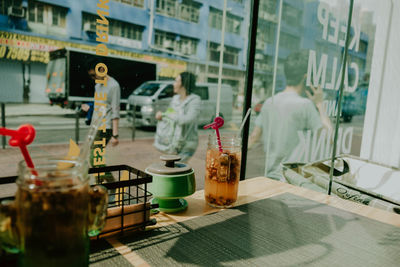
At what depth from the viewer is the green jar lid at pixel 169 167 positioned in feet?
2.62

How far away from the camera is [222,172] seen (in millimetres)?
866

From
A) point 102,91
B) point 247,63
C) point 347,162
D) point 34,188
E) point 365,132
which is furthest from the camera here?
point 365,132

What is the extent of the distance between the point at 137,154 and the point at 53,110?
106 inches

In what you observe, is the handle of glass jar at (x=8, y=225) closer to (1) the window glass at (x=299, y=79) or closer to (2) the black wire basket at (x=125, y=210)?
(2) the black wire basket at (x=125, y=210)

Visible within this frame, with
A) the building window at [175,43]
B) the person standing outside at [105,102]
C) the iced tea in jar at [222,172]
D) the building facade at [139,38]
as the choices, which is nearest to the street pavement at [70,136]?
the building facade at [139,38]

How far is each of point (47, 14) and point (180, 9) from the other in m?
2.88

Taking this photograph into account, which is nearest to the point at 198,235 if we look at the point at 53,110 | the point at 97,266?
the point at 97,266

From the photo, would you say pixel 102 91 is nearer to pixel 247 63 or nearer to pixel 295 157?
pixel 247 63

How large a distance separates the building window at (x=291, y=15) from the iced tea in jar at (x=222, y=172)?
236cm

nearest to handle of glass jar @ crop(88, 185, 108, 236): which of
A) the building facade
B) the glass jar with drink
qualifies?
the glass jar with drink

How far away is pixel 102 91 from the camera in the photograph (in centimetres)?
94

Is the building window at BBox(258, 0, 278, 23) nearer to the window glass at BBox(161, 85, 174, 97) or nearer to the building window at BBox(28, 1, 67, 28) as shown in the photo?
the window glass at BBox(161, 85, 174, 97)

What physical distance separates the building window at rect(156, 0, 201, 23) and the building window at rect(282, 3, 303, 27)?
3473 millimetres

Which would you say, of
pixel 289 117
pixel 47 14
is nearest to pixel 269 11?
pixel 289 117
